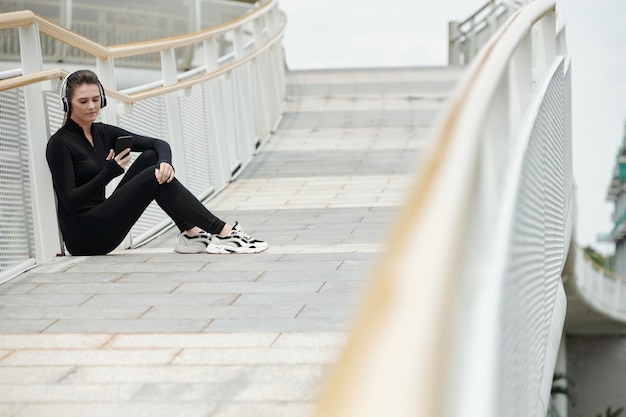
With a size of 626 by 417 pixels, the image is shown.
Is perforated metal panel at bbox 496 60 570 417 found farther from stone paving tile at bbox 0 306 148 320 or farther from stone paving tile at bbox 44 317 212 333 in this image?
stone paving tile at bbox 0 306 148 320

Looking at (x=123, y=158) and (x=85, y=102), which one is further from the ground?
(x=85, y=102)

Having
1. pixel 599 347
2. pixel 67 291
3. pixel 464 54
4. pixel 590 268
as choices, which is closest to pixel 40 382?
pixel 67 291

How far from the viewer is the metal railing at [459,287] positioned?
1006 millimetres

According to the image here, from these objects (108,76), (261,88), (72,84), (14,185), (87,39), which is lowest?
(261,88)

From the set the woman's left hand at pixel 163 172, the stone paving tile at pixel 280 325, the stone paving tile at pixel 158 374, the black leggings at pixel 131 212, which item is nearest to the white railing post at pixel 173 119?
the black leggings at pixel 131 212

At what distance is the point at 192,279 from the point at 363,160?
20.4 feet

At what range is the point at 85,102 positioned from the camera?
583cm

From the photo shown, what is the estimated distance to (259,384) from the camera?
349 cm

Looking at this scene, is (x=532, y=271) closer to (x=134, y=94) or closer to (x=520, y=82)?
(x=520, y=82)

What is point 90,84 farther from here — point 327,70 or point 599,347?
point 599,347

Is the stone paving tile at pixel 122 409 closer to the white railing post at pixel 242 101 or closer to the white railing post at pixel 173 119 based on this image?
the white railing post at pixel 173 119

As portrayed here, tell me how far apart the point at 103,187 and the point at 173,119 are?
7.44 feet

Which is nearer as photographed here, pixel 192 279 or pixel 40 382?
pixel 40 382

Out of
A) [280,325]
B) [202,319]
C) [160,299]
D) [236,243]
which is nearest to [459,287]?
[280,325]
